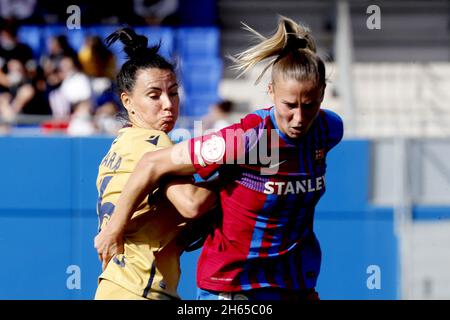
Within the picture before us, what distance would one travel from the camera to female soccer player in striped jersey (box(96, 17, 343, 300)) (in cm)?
376

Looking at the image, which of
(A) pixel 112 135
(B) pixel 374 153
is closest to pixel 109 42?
(A) pixel 112 135

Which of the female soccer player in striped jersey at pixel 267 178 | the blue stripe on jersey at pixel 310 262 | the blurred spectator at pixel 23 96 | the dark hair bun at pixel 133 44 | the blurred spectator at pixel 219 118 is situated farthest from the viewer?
the blurred spectator at pixel 23 96

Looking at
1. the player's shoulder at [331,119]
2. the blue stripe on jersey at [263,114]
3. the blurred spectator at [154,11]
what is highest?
the blurred spectator at [154,11]

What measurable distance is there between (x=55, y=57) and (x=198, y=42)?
199 cm

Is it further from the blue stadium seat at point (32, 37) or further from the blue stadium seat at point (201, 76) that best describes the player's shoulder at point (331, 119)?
the blue stadium seat at point (32, 37)

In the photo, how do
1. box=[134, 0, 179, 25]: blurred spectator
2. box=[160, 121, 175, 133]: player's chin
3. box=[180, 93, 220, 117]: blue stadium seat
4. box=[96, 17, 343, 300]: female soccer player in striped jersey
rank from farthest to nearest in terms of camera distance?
box=[134, 0, 179, 25]: blurred spectator, box=[180, 93, 220, 117]: blue stadium seat, box=[160, 121, 175, 133]: player's chin, box=[96, 17, 343, 300]: female soccer player in striped jersey

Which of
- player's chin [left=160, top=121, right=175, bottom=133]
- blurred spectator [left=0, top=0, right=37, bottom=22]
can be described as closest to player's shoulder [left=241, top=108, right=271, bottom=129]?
player's chin [left=160, top=121, right=175, bottom=133]

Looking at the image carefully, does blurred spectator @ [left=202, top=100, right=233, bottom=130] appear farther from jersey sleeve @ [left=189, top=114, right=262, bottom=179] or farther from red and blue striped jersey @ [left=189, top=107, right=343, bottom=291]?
jersey sleeve @ [left=189, top=114, right=262, bottom=179]

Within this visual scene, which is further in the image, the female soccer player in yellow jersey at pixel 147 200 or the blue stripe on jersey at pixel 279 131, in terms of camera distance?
the female soccer player in yellow jersey at pixel 147 200

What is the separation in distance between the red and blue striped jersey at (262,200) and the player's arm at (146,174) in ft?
0.18

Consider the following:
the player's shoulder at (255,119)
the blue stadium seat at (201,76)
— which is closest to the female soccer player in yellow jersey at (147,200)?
the player's shoulder at (255,119)

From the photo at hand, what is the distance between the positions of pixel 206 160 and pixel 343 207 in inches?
146

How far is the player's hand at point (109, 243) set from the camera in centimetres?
393

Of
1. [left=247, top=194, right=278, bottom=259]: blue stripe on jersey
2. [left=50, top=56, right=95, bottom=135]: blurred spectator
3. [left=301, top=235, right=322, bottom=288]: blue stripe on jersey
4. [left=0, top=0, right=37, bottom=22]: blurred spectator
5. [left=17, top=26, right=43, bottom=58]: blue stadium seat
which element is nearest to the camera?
[left=247, top=194, right=278, bottom=259]: blue stripe on jersey
